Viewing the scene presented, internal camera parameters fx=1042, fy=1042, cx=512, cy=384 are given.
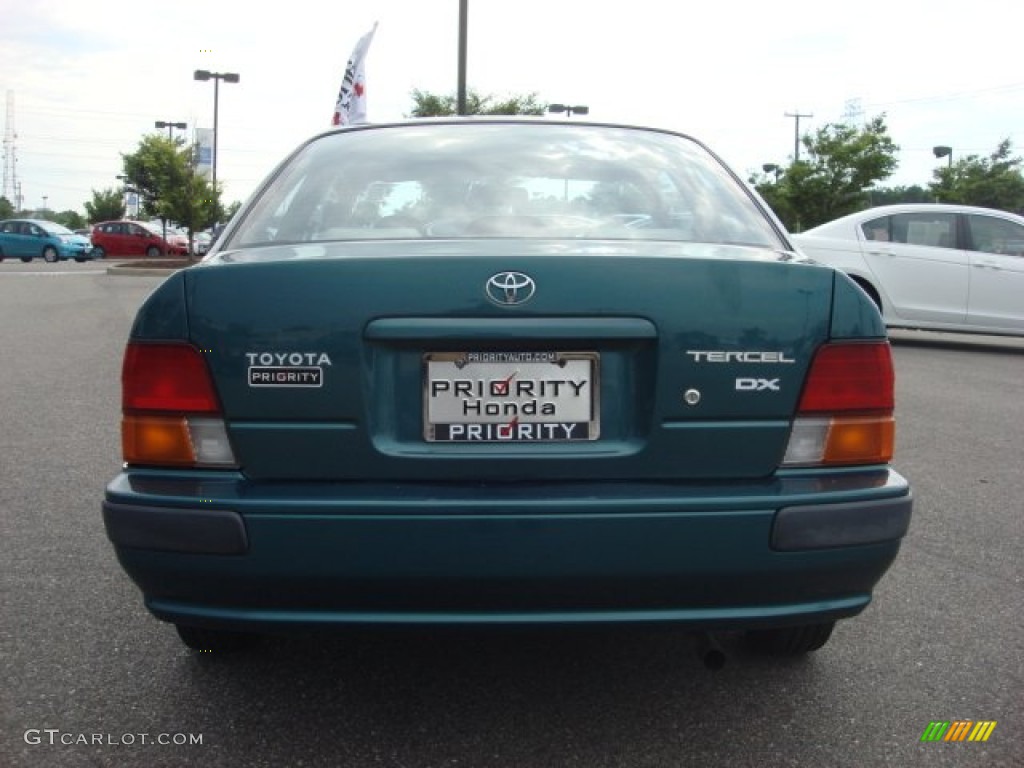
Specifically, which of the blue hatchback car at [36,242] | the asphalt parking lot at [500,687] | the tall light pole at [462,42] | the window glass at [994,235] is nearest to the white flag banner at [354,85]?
the tall light pole at [462,42]

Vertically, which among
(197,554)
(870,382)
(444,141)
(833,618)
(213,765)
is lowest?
(213,765)

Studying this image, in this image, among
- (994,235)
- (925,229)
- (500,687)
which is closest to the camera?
(500,687)

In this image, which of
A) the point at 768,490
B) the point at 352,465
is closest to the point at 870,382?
the point at 768,490

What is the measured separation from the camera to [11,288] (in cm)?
1922

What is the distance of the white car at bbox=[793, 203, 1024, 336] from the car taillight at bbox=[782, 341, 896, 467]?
29.5 ft

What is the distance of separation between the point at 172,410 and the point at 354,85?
493 inches

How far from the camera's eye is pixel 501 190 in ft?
9.65

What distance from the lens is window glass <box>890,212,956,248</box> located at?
11141 mm

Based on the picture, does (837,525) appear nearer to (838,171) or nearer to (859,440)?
(859,440)

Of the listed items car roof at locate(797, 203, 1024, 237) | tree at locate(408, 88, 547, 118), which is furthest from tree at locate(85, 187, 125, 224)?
car roof at locate(797, 203, 1024, 237)

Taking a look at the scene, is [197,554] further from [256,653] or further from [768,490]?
[768,490]

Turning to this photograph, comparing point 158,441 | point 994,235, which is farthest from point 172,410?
point 994,235

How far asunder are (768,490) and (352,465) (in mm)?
909

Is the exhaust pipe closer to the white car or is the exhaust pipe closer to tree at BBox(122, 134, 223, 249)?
the white car
